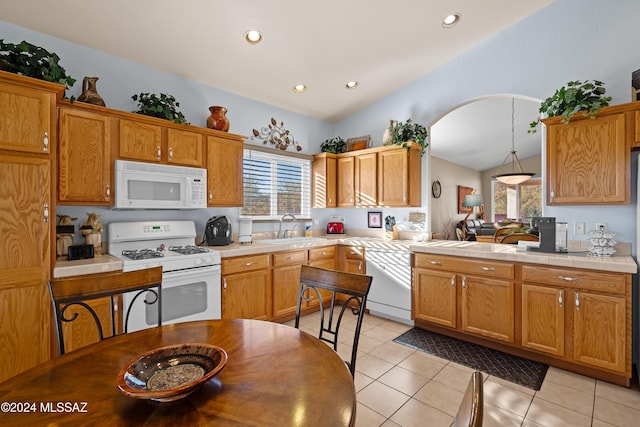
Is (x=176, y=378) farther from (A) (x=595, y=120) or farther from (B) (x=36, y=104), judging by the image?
(A) (x=595, y=120)

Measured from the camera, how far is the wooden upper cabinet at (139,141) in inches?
104

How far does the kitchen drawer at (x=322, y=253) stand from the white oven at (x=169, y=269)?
126cm

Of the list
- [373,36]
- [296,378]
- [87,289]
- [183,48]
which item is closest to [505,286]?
[296,378]

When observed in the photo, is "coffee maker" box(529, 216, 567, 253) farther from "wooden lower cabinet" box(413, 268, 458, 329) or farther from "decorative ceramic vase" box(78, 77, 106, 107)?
"decorative ceramic vase" box(78, 77, 106, 107)

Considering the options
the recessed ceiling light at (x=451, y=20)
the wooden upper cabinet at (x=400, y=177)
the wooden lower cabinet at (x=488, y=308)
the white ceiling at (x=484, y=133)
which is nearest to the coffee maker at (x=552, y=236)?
the wooden lower cabinet at (x=488, y=308)

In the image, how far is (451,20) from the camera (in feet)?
9.88

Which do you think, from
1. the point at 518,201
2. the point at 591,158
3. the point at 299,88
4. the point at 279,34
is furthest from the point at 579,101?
the point at 518,201

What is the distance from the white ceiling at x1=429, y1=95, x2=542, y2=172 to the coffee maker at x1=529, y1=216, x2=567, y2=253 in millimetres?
1796

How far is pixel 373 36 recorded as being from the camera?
3.07m

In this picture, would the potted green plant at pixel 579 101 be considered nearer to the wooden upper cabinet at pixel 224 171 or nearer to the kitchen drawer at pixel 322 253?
the kitchen drawer at pixel 322 253

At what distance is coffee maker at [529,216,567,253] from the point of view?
2754 millimetres

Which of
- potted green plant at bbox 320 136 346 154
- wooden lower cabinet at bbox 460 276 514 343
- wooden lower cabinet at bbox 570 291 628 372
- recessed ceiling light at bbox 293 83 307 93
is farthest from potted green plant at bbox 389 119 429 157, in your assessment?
wooden lower cabinet at bbox 570 291 628 372

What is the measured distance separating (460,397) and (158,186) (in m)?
3.02

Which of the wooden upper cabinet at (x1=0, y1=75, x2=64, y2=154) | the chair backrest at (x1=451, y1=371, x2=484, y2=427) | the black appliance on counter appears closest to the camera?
the chair backrest at (x1=451, y1=371, x2=484, y2=427)
